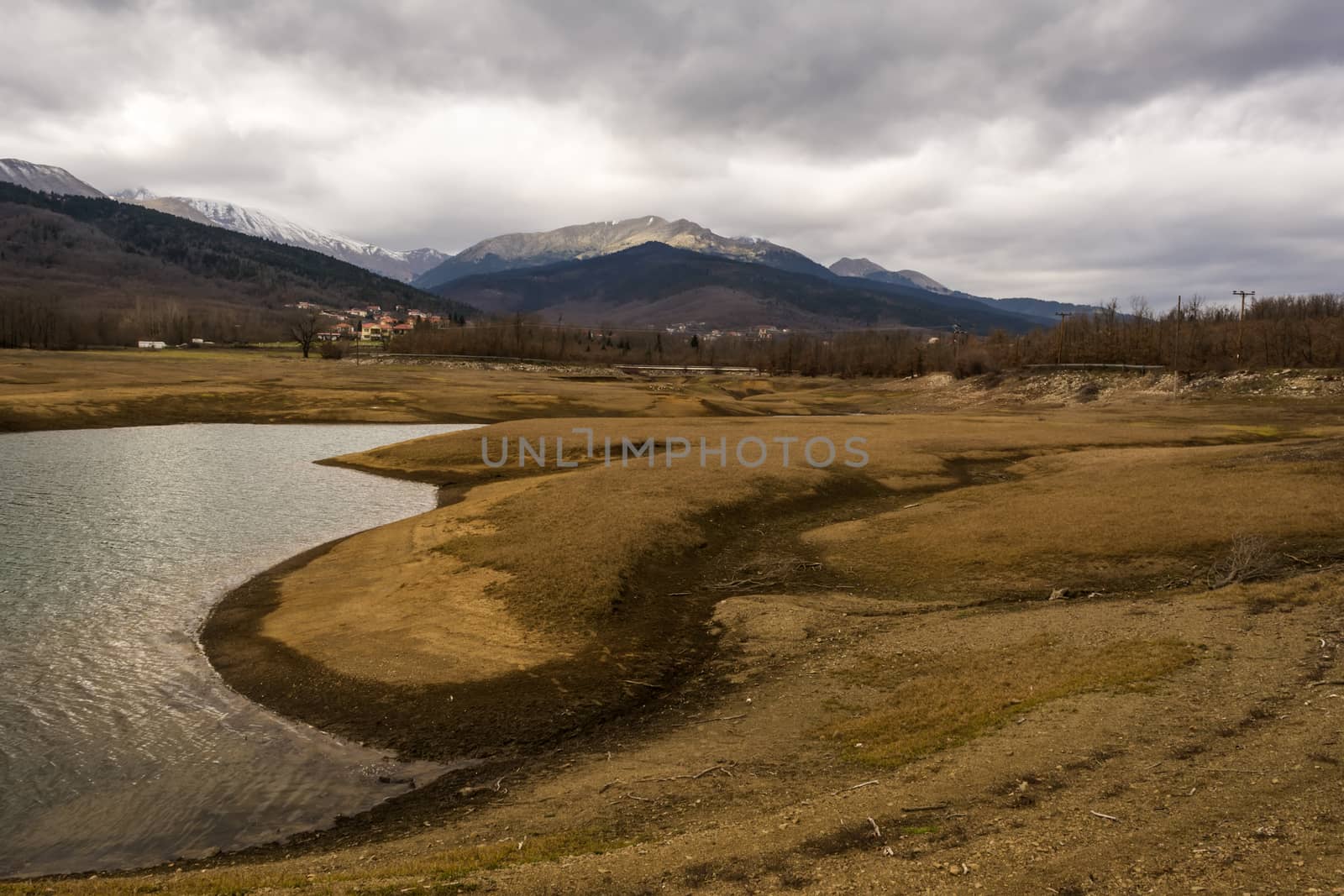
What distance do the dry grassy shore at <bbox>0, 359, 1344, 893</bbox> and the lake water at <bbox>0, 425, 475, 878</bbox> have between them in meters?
1.17

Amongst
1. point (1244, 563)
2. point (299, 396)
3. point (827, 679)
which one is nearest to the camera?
point (827, 679)

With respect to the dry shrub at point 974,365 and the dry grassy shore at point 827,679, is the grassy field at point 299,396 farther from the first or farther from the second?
the dry grassy shore at point 827,679

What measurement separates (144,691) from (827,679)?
16.7 metres

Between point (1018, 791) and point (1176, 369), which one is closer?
point (1018, 791)

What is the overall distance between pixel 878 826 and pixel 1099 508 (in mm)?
28425

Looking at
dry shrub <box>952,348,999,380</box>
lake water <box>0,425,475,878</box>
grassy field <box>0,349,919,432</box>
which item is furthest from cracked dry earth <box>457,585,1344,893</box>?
dry shrub <box>952,348,999,380</box>

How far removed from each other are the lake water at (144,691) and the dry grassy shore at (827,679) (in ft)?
3.84

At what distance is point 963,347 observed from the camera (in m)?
183

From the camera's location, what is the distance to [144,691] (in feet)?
65.4

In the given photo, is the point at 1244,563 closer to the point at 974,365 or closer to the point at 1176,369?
the point at 1176,369

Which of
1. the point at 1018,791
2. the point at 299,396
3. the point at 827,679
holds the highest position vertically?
the point at 299,396

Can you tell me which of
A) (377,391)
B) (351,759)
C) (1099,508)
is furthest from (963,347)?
(351,759)

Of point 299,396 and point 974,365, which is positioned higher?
point 974,365

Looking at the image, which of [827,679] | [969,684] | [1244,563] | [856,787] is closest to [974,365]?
[1244,563]
